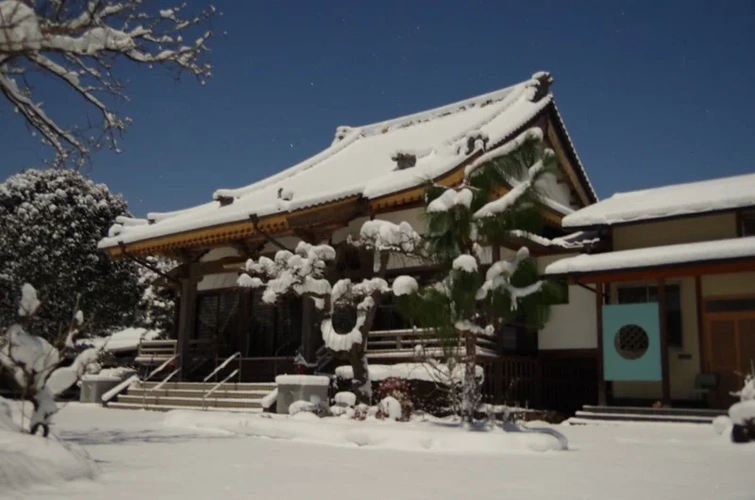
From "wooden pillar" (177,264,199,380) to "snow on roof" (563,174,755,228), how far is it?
9399mm

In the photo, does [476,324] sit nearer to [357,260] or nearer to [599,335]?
[599,335]

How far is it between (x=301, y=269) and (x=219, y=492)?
7774 mm

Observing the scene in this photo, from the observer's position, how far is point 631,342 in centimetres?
1373

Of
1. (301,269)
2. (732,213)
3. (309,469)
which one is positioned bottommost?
(309,469)

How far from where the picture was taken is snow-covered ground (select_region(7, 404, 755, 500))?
515 centimetres

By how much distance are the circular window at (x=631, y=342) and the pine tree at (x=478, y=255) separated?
4472mm

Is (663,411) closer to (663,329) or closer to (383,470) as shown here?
(663,329)

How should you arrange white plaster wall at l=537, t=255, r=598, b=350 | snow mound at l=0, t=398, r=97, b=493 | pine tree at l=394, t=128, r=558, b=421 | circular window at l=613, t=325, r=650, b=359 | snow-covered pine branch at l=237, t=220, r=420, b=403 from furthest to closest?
white plaster wall at l=537, t=255, r=598, b=350, circular window at l=613, t=325, r=650, b=359, snow-covered pine branch at l=237, t=220, r=420, b=403, pine tree at l=394, t=128, r=558, b=421, snow mound at l=0, t=398, r=97, b=493

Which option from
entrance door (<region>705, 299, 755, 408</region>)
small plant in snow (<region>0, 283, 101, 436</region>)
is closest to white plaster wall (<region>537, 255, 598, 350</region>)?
entrance door (<region>705, 299, 755, 408</region>)

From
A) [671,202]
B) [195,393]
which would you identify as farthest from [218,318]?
[671,202]

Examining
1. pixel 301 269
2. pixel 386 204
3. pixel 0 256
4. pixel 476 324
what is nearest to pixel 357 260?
pixel 386 204

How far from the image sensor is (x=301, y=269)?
12.6m

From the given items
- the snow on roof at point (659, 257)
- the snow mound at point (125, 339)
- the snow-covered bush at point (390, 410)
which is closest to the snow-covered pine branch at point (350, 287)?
the snow-covered bush at point (390, 410)

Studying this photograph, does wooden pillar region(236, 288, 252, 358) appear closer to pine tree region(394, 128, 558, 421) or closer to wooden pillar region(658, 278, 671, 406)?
pine tree region(394, 128, 558, 421)
